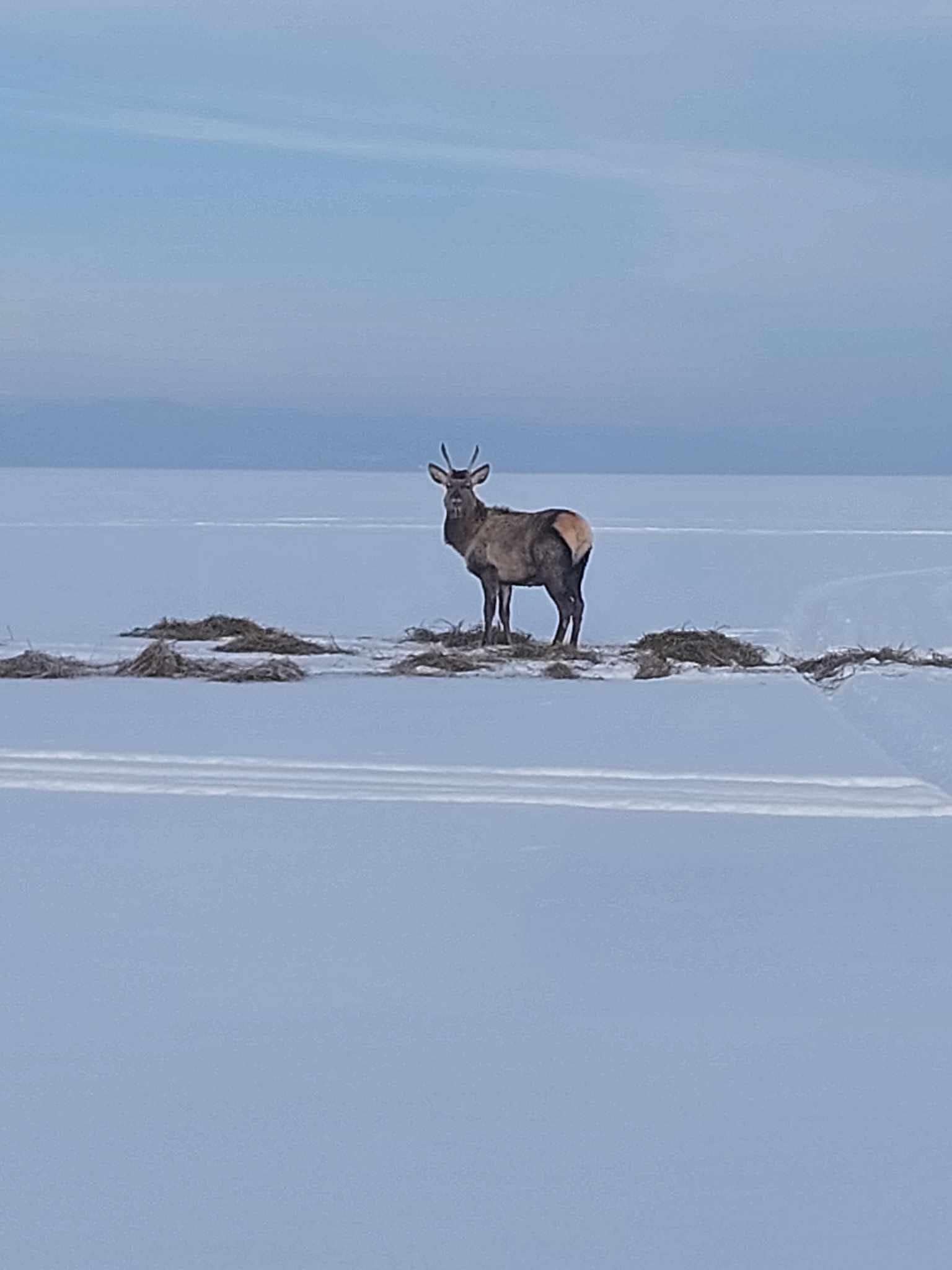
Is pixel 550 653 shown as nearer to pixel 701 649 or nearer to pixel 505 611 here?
pixel 505 611

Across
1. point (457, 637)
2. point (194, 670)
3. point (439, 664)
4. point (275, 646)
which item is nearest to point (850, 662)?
point (439, 664)

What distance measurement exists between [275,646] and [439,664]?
1307 millimetres

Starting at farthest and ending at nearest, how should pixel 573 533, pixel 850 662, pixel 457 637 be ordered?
pixel 457 637
pixel 573 533
pixel 850 662

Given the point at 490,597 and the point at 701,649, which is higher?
the point at 490,597

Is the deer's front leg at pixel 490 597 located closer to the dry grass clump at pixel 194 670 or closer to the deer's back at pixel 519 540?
the deer's back at pixel 519 540

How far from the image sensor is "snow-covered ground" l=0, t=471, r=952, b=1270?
98.4 inches

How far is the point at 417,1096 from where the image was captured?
9.54ft

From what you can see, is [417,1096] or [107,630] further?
[107,630]

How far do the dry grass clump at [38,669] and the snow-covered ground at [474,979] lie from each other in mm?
517

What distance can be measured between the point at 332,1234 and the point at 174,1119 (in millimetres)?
473

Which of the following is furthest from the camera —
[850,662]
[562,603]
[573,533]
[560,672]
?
[562,603]

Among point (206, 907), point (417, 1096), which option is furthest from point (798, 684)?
point (417, 1096)

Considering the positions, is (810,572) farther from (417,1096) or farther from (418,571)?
(417,1096)

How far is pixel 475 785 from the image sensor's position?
587 centimetres
